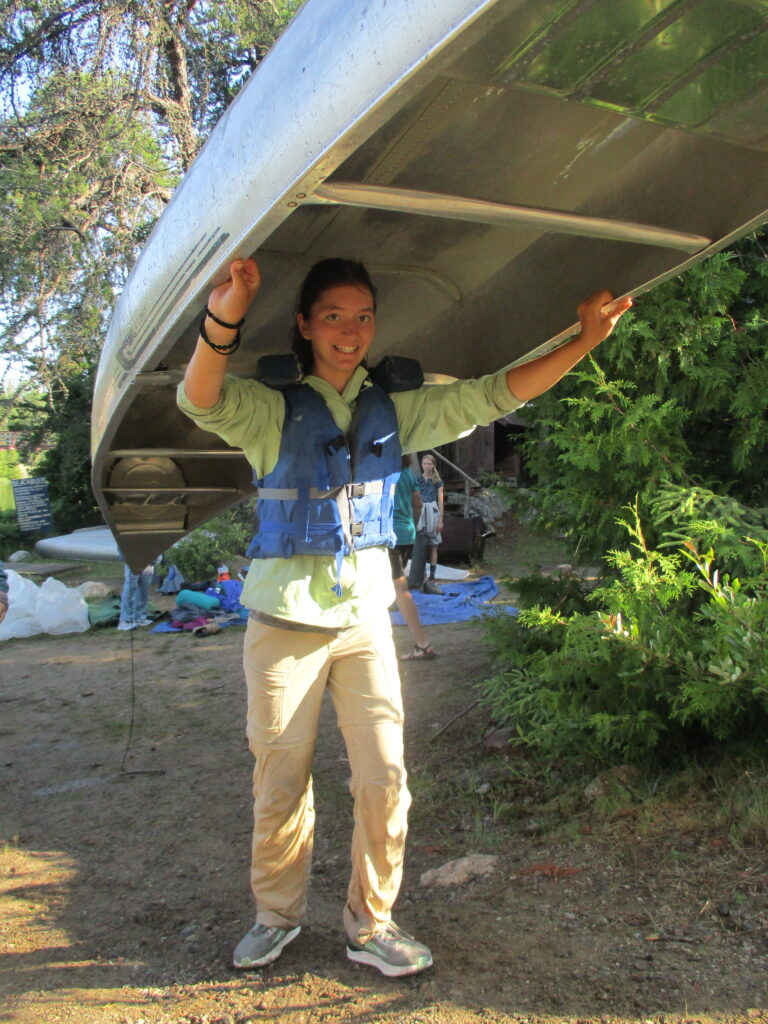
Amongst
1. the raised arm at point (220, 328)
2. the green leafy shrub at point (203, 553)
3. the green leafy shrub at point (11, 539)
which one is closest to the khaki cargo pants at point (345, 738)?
the raised arm at point (220, 328)

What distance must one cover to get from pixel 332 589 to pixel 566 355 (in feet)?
3.22

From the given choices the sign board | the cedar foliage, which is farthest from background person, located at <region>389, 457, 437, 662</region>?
the sign board

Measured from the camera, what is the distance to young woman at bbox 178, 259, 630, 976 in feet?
8.44

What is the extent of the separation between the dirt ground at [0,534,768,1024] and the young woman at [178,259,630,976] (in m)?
0.19

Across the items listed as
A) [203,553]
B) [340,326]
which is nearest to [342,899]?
[340,326]

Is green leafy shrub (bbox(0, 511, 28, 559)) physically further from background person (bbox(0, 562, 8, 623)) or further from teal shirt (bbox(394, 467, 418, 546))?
background person (bbox(0, 562, 8, 623))

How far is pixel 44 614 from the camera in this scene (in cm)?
980

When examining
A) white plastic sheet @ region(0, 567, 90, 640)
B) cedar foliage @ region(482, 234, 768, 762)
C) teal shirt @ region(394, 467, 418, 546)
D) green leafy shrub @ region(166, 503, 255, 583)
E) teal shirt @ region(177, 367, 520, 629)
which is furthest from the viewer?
green leafy shrub @ region(166, 503, 255, 583)

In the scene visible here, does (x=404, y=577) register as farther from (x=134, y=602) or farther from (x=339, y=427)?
(x=339, y=427)

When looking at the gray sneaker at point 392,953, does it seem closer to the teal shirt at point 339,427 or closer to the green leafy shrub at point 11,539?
the teal shirt at point 339,427

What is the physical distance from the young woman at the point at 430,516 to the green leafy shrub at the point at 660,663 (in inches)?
266

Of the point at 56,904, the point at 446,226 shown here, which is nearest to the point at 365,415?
the point at 446,226

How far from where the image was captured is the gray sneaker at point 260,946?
2.74 meters

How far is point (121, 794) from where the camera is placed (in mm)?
4648
